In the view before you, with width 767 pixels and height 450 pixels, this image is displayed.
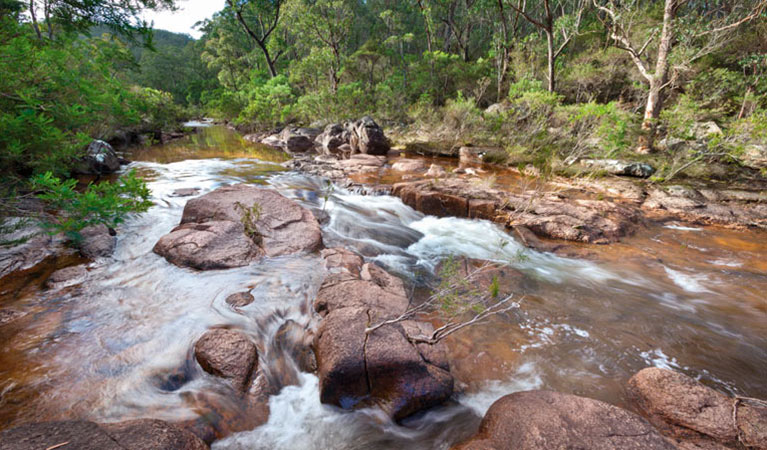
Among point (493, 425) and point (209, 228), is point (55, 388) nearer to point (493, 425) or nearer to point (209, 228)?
point (209, 228)

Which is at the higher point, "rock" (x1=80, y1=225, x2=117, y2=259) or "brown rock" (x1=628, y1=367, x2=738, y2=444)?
"rock" (x1=80, y1=225, x2=117, y2=259)

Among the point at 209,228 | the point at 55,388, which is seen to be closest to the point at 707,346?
the point at 55,388

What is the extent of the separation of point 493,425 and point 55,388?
3.19 m

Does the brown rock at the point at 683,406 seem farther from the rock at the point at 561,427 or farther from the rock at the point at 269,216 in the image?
the rock at the point at 269,216

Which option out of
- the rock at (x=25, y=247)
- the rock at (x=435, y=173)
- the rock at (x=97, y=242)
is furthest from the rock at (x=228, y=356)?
the rock at (x=435, y=173)

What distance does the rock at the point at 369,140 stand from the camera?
44.0 feet

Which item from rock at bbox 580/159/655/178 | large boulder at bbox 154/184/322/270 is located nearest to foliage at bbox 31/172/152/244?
large boulder at bbox 154/184/322/270

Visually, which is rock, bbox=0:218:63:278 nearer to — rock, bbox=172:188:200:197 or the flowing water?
the flowing water

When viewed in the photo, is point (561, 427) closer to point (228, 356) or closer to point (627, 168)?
point (228, 356)

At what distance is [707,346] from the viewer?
3096 mm

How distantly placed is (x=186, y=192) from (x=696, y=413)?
344 inches

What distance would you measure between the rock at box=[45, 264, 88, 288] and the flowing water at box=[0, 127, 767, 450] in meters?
0.09

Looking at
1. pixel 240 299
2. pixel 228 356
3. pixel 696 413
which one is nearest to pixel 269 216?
pixel 240 299

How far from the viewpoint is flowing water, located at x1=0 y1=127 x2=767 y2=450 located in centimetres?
221
